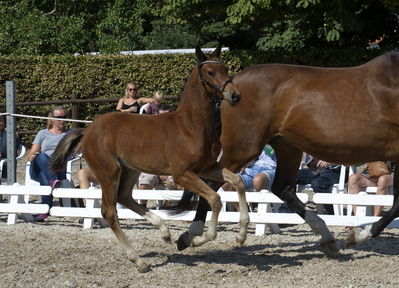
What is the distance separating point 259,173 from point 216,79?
116 inches

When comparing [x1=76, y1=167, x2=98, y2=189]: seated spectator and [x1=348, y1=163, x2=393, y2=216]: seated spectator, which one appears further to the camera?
[x1=76, y1=167, x2=98, y2=189]: seated spectator

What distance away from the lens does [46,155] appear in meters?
9.48

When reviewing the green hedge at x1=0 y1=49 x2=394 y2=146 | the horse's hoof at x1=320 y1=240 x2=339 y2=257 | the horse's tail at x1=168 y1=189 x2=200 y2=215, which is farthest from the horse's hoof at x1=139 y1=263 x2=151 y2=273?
the green hedge at x1=0 y1=49 x2=394 y2=146

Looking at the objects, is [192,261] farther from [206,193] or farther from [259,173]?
[259,173]

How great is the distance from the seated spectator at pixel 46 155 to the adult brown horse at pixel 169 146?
2.69 metres

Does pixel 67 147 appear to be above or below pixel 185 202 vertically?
above

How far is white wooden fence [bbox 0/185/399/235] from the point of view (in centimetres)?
796

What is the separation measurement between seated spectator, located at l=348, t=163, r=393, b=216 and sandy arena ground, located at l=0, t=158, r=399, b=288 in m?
0.45

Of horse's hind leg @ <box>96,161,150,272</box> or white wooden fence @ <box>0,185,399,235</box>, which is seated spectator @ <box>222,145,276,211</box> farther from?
horse's hind leg @ <box>96,161,150,272</box>

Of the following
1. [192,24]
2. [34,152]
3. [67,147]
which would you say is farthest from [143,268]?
[192,24]

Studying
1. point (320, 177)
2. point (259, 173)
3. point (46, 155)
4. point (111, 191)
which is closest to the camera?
point (111, 191)

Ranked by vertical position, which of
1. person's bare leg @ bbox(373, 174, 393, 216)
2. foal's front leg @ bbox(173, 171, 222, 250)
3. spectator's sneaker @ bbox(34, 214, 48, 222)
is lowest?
spectator's sneaker @ bbox(34, 214, 48, 222)

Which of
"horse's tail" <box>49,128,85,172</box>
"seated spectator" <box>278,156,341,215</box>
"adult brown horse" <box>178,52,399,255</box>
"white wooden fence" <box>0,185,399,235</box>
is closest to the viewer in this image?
"adult brown horse" <box>178,52,399,255</box>

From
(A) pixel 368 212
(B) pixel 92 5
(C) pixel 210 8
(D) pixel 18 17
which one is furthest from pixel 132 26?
(A) pixel 368 212
